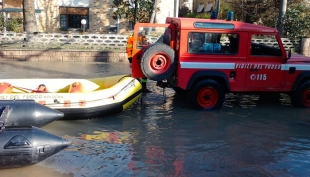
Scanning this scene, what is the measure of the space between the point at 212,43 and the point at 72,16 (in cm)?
2133

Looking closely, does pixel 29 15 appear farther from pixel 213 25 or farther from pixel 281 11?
pixel 213 25

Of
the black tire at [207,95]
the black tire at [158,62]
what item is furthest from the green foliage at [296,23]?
the black tire at [158,62]

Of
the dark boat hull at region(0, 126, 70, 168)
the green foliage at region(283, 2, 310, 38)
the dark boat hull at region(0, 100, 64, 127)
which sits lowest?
the dark boat hull at region(0, 126, 70, 168)

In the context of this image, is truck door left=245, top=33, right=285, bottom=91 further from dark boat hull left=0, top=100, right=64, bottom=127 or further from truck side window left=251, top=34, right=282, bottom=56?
dark boat hull left=0, top=100, right=64, bottom=127

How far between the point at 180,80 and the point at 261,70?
1921 mm

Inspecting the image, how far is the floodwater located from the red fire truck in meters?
0.62

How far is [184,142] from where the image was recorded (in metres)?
6.68

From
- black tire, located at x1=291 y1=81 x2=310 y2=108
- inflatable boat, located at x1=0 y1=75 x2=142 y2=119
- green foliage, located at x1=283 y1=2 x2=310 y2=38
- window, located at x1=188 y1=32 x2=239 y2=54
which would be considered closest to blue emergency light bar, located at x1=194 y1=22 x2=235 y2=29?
window, located at x1=188 y1=32 x2=239 y2=54

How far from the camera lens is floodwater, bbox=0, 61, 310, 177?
548cm

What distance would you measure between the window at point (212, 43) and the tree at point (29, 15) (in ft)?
43.4

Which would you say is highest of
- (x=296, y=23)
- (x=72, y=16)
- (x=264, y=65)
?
(x=72, y=16)

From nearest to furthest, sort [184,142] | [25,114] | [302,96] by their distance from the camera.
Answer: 1. [25,114]
2. [184,142]
3. [302,96]

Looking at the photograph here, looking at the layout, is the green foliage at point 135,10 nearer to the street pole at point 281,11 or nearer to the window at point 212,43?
the street pole at point 281,11

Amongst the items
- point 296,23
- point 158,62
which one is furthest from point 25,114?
point 296,23
